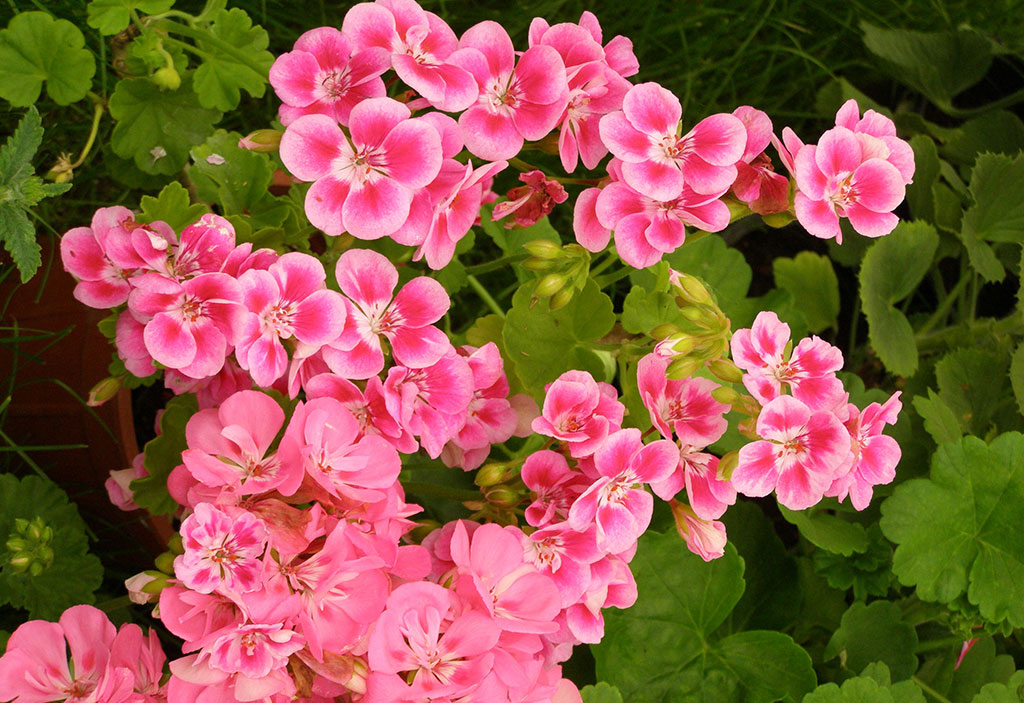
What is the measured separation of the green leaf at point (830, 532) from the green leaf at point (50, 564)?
940 mm

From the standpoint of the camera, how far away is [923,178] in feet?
5.81

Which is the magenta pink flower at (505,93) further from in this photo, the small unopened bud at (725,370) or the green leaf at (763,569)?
the green leaf at (763,569)

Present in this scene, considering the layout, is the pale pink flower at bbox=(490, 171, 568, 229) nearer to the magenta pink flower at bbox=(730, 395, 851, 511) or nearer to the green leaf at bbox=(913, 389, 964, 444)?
the magenta pink flower at bbox=(730, 395, 851, 511)

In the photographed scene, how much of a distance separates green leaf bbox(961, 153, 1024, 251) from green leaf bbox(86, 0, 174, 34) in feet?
4.33

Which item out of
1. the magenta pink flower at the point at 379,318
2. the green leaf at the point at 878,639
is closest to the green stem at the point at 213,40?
the magenta pink flower at the point at 379,318

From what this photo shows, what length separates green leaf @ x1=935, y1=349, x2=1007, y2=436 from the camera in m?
1.57

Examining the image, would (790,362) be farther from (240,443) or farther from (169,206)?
(169,206)

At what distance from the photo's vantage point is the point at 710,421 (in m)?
0.96

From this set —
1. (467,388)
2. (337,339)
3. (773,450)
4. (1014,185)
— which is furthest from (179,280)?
(1014,185)

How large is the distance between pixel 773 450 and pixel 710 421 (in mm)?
80

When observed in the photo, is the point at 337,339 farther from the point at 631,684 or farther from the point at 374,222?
the point at 631,684

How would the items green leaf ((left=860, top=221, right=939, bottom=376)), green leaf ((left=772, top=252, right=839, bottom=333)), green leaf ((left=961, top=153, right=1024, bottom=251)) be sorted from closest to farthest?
green leaf ((left=860, top=221, right=939, bottom=376))
green leaf ((left=961, top=153, right=1024, bottom=251))
green leaf ((left=772, top=252, right=839, bottom=333))

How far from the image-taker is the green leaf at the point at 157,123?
3.95 ft

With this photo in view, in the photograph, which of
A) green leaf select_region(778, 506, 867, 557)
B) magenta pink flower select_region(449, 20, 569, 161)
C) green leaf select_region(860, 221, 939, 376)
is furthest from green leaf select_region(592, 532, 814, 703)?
magenta pink flower select_region(449, 20, 569, 161)
